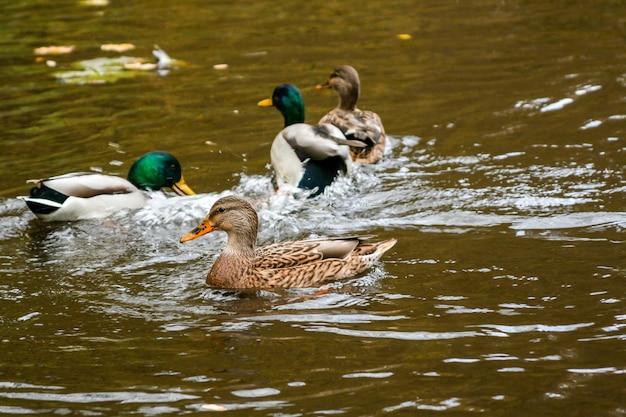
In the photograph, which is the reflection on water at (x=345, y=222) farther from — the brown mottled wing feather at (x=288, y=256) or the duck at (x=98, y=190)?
the brown mottled wing feather at (x=288, y=256)

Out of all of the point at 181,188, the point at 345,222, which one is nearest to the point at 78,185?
the point at 181,188

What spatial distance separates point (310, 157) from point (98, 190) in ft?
6.08

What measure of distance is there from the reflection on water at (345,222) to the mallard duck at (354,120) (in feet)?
0.68

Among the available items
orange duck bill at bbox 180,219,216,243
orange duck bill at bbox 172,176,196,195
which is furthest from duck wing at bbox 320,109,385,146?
orange duck bill at bbox 180,219,216,243

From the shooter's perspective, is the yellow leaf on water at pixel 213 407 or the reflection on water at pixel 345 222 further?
the reflection on water at pixel 345 222

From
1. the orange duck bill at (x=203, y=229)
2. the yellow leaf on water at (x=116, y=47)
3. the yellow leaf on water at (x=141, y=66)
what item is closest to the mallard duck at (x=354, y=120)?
the orange duck bill at (x=203, y=229)

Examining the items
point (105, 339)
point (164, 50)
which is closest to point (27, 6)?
point (164, 50)

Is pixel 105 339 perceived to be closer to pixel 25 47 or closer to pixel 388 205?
pixel 388 205

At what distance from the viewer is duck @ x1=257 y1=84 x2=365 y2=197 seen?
29.7 feet

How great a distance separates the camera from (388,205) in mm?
8695

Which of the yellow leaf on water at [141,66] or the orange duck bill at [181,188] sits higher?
the yellow leaf on water at [141,66]

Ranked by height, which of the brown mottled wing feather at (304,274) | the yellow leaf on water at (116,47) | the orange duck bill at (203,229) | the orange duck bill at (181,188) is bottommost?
the brown mottled wing feather at (304,274)

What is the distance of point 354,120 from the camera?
34.0 feet

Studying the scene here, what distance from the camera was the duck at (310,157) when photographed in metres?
9.06
